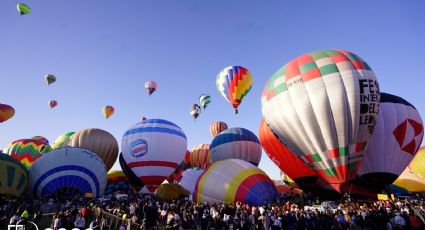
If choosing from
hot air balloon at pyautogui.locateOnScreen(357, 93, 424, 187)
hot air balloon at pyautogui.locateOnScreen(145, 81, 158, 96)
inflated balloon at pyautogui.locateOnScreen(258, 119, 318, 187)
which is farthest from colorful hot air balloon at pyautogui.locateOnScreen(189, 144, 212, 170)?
hot air balloon at pyautogui.locateOnScreen(357, 93, 424, 187)

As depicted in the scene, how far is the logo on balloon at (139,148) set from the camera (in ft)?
82.1

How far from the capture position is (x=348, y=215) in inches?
411

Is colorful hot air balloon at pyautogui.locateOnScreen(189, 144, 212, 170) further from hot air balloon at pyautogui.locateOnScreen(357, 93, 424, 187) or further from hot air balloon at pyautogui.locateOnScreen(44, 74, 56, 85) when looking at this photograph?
hot air balloon at pyautogui.locateOnScreen(357, 93, 424, 187)

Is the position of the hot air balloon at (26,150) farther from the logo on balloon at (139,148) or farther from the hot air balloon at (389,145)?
the hot air balloon at (389,145)

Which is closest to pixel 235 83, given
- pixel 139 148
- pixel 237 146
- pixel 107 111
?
pixel 237 146

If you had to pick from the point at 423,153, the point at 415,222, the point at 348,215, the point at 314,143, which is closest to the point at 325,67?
the point at 314,143

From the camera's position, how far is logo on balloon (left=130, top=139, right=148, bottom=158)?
82.1 feet

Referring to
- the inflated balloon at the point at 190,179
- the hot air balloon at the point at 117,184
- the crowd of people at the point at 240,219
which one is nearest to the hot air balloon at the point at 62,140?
the hot air balloon at the point at 117,184

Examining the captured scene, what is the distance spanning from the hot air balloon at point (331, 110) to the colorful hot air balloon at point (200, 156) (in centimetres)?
2361

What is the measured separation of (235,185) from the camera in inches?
659

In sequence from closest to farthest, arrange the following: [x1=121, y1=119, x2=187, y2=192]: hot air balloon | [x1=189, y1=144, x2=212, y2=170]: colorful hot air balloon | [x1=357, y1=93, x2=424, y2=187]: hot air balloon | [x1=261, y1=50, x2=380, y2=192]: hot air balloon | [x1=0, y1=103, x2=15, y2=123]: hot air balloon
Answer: [x1=261, y1=50, x2=380, y2=192]: hot air balloon, [x1=357, y1=93, x2=424, y2=187]: hot air balloon, [x1=121, y1=119, x2=187, y2=192]: hot air balloon, [x1=0, y1=103, x2=15, y2=123]: hot air balloon, [x1=189, y1=144, x2=212, y2=170]: colorful hot air balloon

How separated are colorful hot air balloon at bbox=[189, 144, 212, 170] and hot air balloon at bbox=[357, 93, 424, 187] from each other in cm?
2343

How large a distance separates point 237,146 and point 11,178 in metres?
17.3

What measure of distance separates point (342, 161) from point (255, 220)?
688cm
